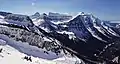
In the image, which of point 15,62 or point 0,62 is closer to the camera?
point 0,62

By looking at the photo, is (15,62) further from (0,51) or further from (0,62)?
(0,51)

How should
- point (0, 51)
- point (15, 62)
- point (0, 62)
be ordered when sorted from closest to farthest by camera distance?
point (0, 62)
point (15, 62)
point (0, 51)

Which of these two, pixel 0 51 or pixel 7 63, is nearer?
pixel 7 63

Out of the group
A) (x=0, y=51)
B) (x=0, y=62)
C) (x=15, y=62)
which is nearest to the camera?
(x=0, y=62)

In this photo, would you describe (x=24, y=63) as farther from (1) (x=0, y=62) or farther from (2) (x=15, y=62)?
(1) (x=0, y=62)

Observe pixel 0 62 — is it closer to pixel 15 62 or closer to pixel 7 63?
pixel 7 63

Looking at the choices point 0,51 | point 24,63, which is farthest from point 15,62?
point 0,51

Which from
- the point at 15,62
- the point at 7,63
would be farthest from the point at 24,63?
the point at 7,63

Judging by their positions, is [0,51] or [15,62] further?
[0,51]
